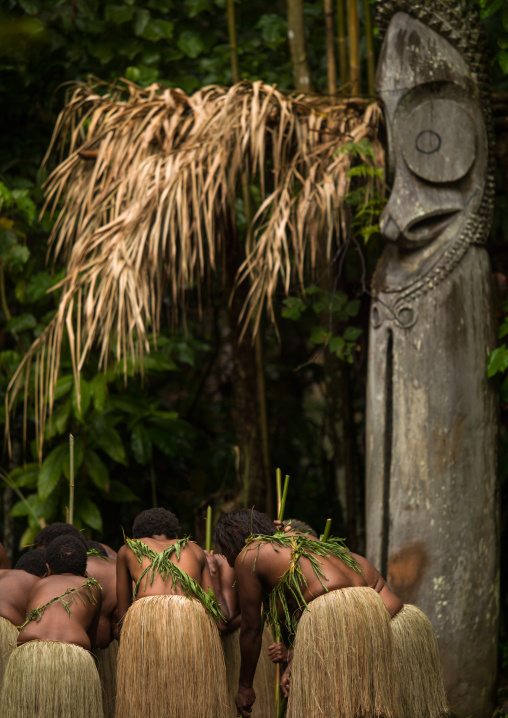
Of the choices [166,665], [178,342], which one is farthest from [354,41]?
[166,665]

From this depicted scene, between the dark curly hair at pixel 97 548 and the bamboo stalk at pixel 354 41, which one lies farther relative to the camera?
the bamboo stalk at pixel 354 41

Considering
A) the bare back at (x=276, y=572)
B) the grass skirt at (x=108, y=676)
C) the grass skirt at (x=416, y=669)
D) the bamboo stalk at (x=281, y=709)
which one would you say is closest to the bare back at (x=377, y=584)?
the grass skirt at (x=416, y=669)

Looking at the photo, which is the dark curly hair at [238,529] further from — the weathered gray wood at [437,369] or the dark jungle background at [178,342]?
the dark jungle background at [178,342]

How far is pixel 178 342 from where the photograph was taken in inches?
239

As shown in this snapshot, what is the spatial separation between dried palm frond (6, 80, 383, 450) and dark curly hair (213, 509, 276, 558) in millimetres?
1216

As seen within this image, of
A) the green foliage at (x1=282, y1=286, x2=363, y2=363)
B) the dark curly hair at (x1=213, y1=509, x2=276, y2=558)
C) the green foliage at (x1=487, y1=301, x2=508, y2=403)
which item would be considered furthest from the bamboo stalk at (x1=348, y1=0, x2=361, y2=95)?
the dark curly hair at (x1=213, y1=509, x2=276, y2=558)

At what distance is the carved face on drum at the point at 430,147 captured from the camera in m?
4.38

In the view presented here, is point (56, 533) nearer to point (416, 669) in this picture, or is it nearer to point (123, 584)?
point (123, 584)

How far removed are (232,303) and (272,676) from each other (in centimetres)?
230

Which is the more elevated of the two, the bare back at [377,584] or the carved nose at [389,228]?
the carved nose at [389,228]

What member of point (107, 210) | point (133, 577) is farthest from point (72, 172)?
point (133, 577)

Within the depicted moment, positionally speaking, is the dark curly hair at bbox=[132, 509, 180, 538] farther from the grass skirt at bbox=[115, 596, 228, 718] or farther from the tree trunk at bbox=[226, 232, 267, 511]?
the tree trunk at bbox=[226, 232, 267, 511]

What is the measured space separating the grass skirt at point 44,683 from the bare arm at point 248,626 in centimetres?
59

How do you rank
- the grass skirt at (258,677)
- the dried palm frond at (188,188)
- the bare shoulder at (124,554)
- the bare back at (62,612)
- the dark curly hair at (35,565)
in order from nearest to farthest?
the bare back at (62,612), the bare shoulder at (124,554), the grass skirt at (258,677), the dark curly hair at (35,565), the dried palm frond at (188,188)
